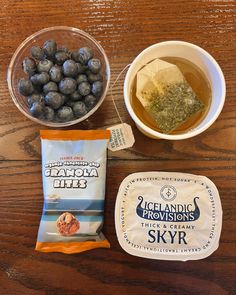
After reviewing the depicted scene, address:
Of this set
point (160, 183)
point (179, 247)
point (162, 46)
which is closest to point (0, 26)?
point (162, 46)

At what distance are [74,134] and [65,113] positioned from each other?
6 cm

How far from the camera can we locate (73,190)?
0.62 m

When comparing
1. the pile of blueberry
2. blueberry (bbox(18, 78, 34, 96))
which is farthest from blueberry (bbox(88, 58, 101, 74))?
blueberry (bbox(18, 78, 34, 96))

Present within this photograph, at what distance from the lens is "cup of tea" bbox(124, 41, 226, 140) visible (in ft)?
1.88

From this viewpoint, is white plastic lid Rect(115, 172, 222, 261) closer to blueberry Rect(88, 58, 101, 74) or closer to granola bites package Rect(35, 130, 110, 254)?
granola bites package Rect(35, 130, 110, 254)

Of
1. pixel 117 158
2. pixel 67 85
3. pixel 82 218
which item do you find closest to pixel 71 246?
pixel 82 218

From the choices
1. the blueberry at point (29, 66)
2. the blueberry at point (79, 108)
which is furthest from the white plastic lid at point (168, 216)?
the blueberry at point (29, 66)

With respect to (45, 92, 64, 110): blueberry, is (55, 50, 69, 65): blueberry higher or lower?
higher

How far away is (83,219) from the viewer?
621 millimetres

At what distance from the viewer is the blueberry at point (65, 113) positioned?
58 cm

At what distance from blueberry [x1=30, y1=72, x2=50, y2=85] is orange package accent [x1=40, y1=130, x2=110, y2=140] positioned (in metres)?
0.09

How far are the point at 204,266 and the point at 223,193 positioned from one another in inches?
5.2

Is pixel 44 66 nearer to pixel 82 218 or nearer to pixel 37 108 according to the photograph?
pixel 37 108

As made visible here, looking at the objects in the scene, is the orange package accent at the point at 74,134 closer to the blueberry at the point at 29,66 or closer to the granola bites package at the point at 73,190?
the granola bites package at the point at 73,190
